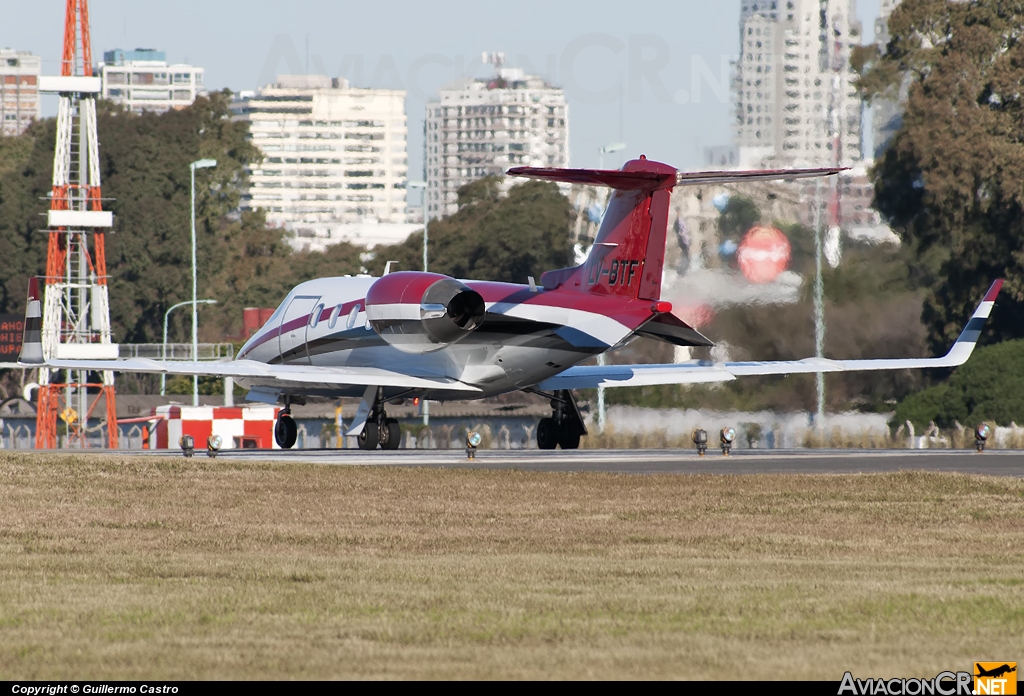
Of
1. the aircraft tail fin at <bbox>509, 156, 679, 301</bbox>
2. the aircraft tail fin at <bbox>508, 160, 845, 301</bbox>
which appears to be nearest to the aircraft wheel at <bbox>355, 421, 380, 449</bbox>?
the aircraft tail fin at <bbox>508, 160, 845, 301</bbox>

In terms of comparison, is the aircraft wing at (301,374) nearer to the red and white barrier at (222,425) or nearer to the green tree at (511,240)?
the red and white barrier at (222,425)

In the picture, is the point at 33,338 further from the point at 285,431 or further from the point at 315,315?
the point at 315,315

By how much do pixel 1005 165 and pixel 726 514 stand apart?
4025 centimetres

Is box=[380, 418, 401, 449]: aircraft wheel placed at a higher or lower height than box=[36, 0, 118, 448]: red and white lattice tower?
lower

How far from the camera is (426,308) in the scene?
33531 mm

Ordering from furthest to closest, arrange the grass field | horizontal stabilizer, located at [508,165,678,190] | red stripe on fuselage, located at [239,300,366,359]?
red stripe on fuselage, located at [239,300,366,359], horizontal stabilizer, located at [508,165,678,190], the grass field

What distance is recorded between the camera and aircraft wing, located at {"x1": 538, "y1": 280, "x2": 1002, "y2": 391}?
1374 inches

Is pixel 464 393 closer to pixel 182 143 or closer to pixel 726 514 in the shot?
pixel 726 514

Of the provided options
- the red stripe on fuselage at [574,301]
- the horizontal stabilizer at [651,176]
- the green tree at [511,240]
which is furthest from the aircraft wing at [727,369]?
the green tree at [511,240]

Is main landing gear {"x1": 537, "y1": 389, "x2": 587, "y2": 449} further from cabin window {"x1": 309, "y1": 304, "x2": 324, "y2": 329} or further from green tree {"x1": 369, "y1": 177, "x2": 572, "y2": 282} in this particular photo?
green tree {"x1": 369, "y1": 177, "x2": 572, "y2": 282}

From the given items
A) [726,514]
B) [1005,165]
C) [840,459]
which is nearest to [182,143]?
[1005,165]

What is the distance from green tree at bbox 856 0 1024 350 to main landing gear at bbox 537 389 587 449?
21.4 metres

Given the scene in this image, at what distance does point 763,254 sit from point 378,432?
496 inches

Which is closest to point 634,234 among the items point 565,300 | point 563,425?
point 565,300
